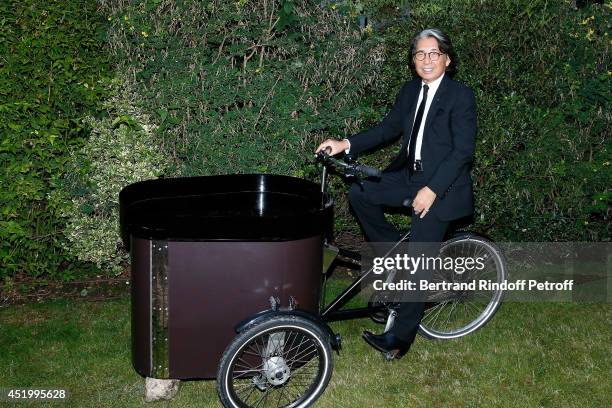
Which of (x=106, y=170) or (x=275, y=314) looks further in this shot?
(x=106, y=170)

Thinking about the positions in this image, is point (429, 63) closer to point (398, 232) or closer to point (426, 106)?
point (426, 106)

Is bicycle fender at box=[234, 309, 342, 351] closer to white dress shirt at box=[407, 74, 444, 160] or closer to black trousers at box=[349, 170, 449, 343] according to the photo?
black trousers at box=[349, 170, 449, 343]

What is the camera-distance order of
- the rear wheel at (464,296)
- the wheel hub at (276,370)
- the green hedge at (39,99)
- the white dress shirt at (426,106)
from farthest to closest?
the green hedge at (39,99) < the rear wheel at (464,296) < the white dress shirt at (426,106) < the wheel hub at (276,370)

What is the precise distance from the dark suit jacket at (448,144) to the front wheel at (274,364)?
3.68ft

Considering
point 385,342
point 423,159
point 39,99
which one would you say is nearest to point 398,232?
point 423,159

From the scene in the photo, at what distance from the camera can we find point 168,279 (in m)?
4.07

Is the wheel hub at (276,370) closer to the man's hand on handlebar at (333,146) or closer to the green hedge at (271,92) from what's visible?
the man's hand on handlebar at (333,146)

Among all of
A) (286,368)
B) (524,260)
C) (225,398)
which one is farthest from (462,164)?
(524,260)

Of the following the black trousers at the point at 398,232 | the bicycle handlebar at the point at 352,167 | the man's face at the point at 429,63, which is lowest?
the black trousers at the point at 398,232

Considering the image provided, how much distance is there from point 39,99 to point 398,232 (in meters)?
2.96

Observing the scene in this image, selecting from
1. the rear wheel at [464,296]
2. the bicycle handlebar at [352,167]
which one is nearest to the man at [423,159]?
the bicycle handlebar at [352,167]

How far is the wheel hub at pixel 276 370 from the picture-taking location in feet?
13.9

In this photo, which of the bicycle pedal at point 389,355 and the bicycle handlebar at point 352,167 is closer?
the bicycle handlebar at point 352,167

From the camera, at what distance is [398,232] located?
5066 millimetres
